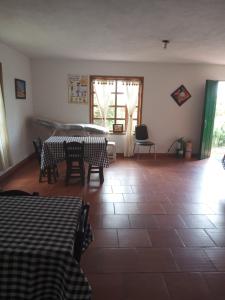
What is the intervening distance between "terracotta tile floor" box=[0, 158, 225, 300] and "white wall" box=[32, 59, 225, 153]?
170 centimetres

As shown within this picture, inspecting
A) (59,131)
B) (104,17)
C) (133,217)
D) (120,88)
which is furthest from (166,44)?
(59,131)

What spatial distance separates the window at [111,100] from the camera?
5.76 metres

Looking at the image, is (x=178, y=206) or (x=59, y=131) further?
(x=59, y=131)

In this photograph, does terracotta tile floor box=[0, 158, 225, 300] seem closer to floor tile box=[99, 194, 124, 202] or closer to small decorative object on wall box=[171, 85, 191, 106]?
floor tile box=[99, 194, 124, 202]

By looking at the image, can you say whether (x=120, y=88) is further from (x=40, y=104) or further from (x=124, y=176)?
(x=124, y=176)

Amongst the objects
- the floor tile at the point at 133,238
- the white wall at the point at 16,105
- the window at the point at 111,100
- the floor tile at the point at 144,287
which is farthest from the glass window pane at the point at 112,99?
the floor tile at the point at 144,287

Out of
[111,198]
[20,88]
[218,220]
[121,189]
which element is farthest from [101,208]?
[20,88]

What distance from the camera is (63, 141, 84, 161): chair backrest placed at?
379 centimetres

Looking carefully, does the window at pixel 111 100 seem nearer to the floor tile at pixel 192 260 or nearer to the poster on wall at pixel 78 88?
the poster on wall at pixel 78 88

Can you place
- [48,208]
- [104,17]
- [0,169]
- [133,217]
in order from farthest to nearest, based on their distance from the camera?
[0,169], [133,217], [104,17], [48,208]

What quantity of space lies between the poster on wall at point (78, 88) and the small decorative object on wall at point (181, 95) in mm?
2241

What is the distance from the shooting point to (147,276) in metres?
1.95

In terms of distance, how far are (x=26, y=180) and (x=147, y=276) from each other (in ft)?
9.64

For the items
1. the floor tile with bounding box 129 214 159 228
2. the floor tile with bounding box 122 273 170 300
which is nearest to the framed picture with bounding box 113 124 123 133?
the floor tile with bounding box 129 214 159 228
